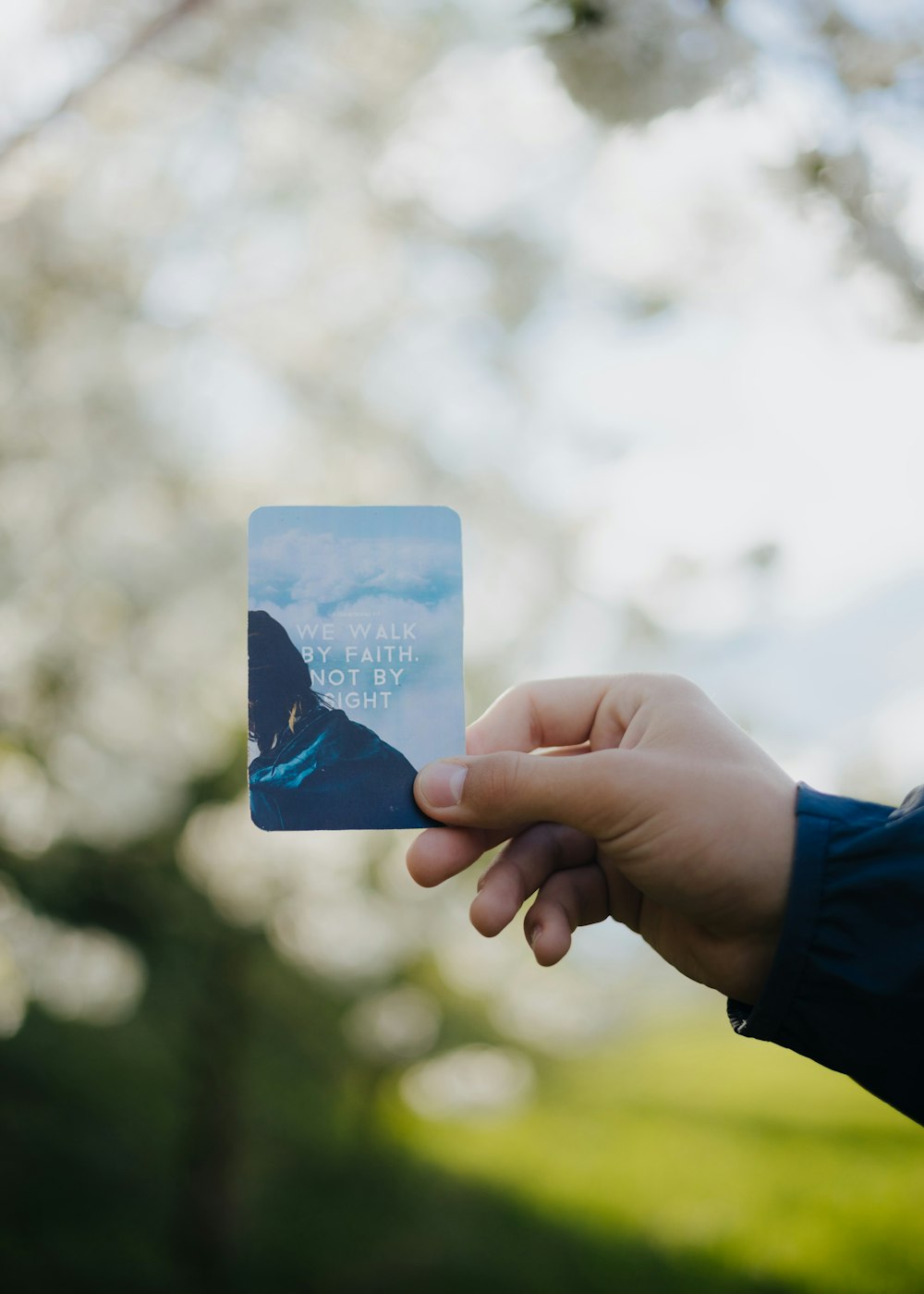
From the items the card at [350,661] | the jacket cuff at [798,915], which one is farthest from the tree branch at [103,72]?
the jacket cuff at [798,915]

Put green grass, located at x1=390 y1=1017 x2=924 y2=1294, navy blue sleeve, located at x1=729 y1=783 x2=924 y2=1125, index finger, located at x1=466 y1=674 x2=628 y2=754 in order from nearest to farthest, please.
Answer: navy blue sleeve, located at x1=729 y1=783 x2=924 y2=1125, index finger, located at x1=466 y1=674 x2=628 y2=754, green grass, located at x1=390 y1=1017 x2=924 y2=1294

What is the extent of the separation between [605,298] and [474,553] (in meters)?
0.85

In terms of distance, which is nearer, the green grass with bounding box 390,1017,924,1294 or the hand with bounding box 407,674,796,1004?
the hand with bounding box 407,674,796,1004

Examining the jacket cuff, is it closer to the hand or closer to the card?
the hand

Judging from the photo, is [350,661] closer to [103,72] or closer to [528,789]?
[528,789]

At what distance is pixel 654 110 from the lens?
3.91ft

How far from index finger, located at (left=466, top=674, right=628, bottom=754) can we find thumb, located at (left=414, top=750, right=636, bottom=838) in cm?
17

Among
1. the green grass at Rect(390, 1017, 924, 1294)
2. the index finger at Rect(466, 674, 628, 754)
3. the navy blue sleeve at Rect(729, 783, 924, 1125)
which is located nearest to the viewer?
the navy blue sleeve at Rect(729, 783, 924, 1125)

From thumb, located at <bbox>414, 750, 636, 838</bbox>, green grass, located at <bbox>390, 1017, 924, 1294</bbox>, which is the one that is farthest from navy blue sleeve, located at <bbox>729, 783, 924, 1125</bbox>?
green grass, located at <bbox>390, 1017, 924, 1294</bbox>

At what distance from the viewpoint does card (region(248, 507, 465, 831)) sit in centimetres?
107

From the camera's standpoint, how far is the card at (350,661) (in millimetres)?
1074

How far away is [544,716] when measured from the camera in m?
1.25

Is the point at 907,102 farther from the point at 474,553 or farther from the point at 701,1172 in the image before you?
the point at 701,1172

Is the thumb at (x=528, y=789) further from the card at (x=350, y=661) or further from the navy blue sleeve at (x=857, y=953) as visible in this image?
the navy blue sleeve at (x=857, y=953)
